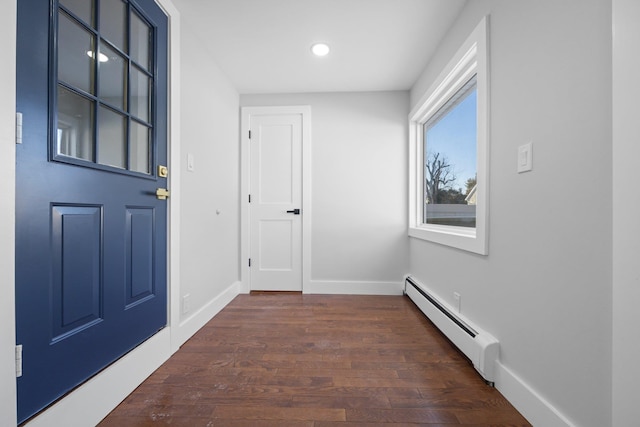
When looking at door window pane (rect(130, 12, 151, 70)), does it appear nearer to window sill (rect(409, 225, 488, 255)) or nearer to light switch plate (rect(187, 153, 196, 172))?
light switch plate (rect(187, 153, 196, 172))

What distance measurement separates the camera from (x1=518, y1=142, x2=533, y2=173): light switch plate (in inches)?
45.8

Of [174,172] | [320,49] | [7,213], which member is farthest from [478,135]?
[7,213]

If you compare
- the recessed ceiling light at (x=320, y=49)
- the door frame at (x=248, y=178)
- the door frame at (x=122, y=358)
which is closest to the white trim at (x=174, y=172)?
the door frame at (x=122, y=358)

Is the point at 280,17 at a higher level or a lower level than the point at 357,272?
higher

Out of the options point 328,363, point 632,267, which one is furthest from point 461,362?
point 632,267

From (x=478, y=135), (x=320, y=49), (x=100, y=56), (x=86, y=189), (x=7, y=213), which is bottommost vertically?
(x=7, y=213)

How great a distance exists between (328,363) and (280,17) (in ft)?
7.51

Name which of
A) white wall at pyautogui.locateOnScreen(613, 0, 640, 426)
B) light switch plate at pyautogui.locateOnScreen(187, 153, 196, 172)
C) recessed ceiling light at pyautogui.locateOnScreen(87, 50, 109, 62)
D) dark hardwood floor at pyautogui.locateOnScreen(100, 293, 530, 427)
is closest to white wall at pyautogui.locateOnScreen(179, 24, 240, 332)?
light switch plate at pyautogui.locateOnScreen(187, 153, 196, 172)

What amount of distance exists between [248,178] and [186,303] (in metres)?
1.56

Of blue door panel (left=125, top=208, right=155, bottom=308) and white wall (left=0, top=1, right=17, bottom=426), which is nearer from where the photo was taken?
white wall (left=0, top=1, right=17, bottom=426)

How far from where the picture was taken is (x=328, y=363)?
1.58m

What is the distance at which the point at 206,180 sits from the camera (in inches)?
87.0

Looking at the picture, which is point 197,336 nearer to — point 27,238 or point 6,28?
point 27,238

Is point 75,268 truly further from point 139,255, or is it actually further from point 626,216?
point 626,216
